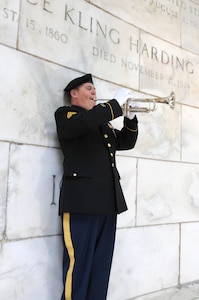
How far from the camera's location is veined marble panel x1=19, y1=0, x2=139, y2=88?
2.63 m

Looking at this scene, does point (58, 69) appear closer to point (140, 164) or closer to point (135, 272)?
point (140, 164)

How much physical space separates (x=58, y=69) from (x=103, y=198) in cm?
101

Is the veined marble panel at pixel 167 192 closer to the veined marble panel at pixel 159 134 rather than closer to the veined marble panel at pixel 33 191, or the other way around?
the veined marble panel at pixel 159 134

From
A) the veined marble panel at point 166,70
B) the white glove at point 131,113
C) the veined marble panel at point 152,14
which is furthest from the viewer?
the veined marble panel at point 166,70

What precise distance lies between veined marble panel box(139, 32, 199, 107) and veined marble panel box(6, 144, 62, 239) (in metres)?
1.23

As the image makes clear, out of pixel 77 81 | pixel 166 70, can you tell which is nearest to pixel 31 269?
pixel 77 81

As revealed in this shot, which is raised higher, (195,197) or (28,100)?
(28,100)

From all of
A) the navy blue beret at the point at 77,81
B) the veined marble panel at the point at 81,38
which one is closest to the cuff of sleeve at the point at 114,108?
the navy blue beret at the point at 77,81

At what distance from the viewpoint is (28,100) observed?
2572 millimetres

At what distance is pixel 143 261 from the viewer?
322cm

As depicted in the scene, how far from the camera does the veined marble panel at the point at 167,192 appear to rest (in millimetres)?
3281

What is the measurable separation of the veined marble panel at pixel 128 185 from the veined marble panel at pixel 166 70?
706 millimetres

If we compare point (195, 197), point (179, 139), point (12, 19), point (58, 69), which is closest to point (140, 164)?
point (179, 139)

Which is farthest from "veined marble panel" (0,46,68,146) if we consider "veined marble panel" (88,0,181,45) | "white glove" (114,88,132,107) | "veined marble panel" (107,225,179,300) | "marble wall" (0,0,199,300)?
"veined marble panel" (107,225,179,300)
